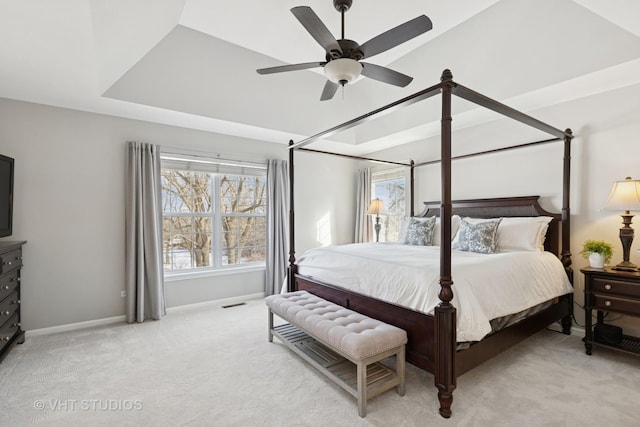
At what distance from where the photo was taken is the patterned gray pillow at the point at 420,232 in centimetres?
398

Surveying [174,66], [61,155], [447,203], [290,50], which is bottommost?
[447,203]

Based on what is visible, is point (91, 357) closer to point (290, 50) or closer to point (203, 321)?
point (203, 321)

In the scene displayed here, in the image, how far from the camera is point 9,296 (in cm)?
288

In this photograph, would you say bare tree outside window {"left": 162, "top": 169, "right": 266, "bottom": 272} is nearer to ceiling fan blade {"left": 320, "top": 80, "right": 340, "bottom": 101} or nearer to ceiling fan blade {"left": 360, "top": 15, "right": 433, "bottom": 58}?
ceiling fan blade {"left": 320, "top": 80, "right": 340, "bottom": 101}

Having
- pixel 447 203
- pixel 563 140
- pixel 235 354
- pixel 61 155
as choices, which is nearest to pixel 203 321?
pixel 235 354

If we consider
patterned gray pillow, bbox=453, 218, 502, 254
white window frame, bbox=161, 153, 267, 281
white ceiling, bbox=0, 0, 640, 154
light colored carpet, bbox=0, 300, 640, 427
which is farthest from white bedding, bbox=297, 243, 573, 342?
white window frame, bbox=161, 153, 267, 281

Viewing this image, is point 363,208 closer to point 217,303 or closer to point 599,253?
point 217,303

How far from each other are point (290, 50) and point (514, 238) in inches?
126

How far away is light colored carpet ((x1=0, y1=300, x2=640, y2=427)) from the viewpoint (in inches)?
77.0

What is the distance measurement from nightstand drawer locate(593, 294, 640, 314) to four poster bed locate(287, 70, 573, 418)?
32cm

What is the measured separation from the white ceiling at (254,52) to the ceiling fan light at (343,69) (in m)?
0.95

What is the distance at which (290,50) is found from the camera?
11.6ft

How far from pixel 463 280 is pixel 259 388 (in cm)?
166

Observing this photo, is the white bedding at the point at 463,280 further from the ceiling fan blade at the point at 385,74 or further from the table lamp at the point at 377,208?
the table lamp at the point at 377,208
